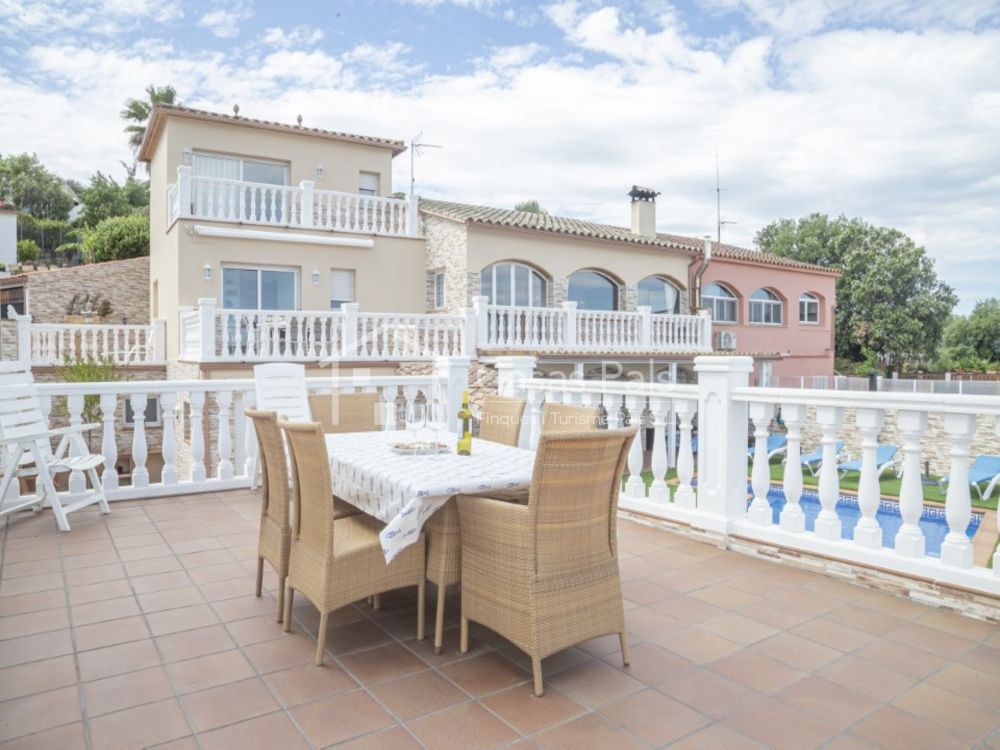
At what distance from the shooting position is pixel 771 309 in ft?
76.0

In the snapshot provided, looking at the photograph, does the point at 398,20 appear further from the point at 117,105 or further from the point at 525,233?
the point at 117,105

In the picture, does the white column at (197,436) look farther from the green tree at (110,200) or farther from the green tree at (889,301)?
the green tree at (889,301)

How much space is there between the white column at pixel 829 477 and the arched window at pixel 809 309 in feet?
72.0

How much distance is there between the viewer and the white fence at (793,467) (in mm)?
3387

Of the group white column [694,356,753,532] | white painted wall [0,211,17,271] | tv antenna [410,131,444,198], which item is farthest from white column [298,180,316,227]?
white painted wall [0,211,17,271]

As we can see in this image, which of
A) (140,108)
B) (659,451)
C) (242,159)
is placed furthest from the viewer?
(140,108)

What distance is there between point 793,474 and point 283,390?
4.11 meters

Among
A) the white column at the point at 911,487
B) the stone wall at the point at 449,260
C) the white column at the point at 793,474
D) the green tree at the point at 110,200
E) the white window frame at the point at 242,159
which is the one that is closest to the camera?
the white column at the point at 911,487

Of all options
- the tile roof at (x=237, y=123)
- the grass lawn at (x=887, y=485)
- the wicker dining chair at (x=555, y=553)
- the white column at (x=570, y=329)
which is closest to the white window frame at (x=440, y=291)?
the white column at (x=570, y=329)

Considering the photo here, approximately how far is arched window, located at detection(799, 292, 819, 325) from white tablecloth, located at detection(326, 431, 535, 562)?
23022 millimetres

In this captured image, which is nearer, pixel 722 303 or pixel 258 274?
pixel 258 274

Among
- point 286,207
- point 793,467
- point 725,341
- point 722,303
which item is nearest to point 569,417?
point 793,467

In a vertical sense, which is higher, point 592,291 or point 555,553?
point 592,291

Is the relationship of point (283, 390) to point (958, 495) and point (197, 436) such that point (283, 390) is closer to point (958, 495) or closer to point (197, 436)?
point (197, 436)
